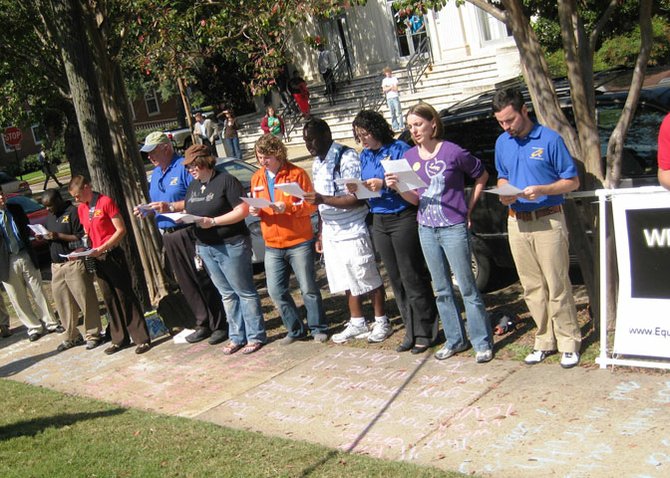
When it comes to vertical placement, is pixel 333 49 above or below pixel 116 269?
above

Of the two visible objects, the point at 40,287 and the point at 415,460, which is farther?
the point at 40,287

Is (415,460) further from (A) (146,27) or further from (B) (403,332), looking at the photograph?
(A) (146,27)

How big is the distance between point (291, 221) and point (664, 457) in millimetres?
3853

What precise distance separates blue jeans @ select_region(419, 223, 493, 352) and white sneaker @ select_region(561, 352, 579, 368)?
63 centimetres

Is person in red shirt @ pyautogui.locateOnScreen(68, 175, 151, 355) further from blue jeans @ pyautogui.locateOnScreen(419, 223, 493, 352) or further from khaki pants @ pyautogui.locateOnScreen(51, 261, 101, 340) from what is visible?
blue jeans @ pyautogui.locateOnScreen(419, 223, 493, 352)

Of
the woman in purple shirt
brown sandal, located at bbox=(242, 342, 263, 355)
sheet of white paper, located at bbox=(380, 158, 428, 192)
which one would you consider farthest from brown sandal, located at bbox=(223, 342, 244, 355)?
sheet of white paper, located at bbox=(380, 158, 428, 192)

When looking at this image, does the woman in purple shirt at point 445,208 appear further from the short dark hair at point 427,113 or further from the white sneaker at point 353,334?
the white sneaker at point 353,334

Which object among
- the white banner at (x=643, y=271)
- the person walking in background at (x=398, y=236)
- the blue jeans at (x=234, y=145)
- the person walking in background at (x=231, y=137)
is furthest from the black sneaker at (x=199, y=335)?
the blue jeans at (x=234, y=145)

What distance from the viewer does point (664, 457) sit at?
14.4 feet

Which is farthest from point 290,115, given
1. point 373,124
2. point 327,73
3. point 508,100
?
point 508,100

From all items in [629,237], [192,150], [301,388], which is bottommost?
[301,388]

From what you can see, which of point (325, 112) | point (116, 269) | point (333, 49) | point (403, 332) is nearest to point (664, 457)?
point (403, 332)

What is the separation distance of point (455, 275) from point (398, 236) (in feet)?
1.93

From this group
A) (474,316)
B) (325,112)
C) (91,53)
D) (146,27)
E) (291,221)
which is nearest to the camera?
(474,316)
